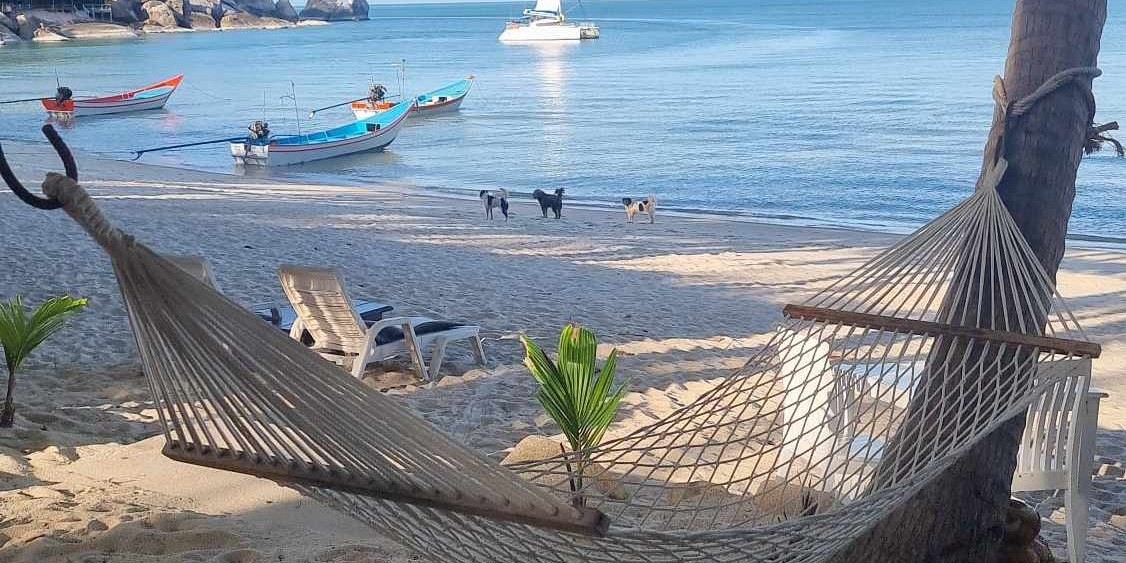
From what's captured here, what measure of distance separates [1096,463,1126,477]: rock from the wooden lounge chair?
2.38m

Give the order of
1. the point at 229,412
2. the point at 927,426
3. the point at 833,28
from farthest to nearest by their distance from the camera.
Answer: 1. the point at 833,28
2. the point at 927,426
3. the point at 229,412

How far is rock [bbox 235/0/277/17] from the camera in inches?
2869

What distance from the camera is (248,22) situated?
70750 millimetres

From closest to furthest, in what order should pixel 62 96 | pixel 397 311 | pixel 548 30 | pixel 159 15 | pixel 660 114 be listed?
pixel 397 311, pixel 62 96, pixel 660 114, pixel 548 30, pixel 159 15

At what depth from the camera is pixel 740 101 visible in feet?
88.4

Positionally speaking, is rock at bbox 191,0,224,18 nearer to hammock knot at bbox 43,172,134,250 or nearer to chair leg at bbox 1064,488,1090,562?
chair leg at bbox 1064,488,1090,562

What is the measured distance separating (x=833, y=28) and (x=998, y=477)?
6256cm

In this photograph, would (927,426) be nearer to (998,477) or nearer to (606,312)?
(998,477)

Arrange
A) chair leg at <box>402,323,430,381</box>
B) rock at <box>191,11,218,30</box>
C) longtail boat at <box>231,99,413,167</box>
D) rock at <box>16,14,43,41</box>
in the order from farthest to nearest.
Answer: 1. rock at <box>191,11,218,30</box>
2. rock at <box>16,14,43,41</box>
3. longtail boat at <box>231,99,413,167</box>
4. chair leg at <box>402,323,430,381</box>

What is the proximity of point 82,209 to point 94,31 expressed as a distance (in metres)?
61.8

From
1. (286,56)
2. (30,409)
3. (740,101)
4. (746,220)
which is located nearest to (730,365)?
(30,409)

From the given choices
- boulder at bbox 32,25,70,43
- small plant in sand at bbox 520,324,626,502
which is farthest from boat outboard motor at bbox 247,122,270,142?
boulder at bbox 32,25,70,43

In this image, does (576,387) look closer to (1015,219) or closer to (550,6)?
(1015,219)

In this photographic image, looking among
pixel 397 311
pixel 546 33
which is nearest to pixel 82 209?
pixel 397 311
